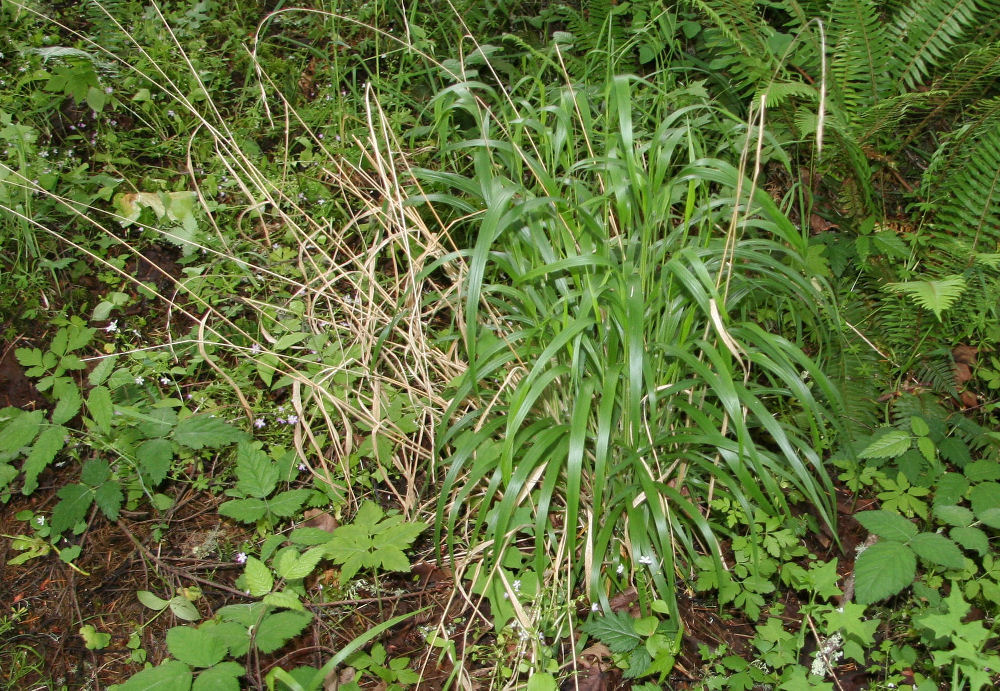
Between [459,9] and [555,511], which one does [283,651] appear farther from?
[459,9]

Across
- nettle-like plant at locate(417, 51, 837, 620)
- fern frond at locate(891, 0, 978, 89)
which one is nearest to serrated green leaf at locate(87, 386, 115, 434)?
nettle-like plant at locate(417, 51, 837, 620)

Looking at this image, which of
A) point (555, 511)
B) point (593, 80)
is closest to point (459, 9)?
point (593, 80)

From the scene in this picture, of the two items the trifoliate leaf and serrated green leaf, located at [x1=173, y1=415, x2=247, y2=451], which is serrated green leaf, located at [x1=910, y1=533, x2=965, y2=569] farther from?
the trifoliate leaf

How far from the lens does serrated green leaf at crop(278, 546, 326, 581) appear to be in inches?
67.2

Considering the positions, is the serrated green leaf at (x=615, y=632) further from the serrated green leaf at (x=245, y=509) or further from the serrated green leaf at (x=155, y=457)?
the serrated green leaf at (x=155, y=457)

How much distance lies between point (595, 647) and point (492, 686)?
0.28m

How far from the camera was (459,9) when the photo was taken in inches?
123

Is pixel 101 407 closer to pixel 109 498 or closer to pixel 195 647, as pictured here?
pixel 109 498

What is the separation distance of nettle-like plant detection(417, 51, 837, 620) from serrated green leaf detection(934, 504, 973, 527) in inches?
10.8

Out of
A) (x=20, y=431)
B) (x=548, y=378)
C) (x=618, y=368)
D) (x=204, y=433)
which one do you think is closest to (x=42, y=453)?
(x=20, y=431)

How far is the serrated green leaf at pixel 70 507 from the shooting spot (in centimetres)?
197

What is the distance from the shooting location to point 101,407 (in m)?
2.04

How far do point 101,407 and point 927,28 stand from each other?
2825mm

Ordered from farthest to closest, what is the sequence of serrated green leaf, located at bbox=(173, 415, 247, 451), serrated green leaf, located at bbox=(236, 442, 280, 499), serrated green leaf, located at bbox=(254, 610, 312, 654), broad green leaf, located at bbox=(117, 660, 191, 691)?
serrated green leaf, located at bbox=(173, 415, 247, 451)
serrated green leaf, located at bbox=(236, 442, 280, 499)
serrated green leaf, located at bbox=(254, 610, 312, 654)
broad green leaf, located at bbox=(117, 660, 191, 691)
